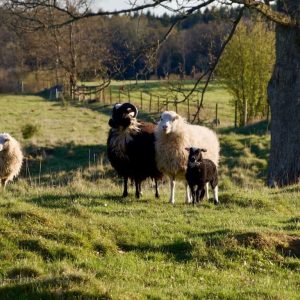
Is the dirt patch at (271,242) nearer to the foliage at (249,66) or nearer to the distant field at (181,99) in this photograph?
the foliage at (249,66)

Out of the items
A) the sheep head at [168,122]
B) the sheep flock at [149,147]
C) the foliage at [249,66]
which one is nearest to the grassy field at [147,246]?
the sheep flock at [149,147]

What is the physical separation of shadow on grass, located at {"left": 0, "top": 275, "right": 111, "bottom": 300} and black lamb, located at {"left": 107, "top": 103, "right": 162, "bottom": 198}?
675 centimetres

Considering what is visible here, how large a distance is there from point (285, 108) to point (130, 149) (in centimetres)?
552

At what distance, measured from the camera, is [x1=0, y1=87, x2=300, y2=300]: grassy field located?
26.6 feet

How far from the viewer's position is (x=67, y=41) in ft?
204

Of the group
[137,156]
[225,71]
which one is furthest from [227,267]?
[225,71]

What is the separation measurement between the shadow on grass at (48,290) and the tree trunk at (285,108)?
11.1 m

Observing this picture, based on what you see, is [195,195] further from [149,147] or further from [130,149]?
[130,149]

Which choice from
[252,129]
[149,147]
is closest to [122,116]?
[149,147]

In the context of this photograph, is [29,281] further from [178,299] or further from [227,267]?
[227,267]

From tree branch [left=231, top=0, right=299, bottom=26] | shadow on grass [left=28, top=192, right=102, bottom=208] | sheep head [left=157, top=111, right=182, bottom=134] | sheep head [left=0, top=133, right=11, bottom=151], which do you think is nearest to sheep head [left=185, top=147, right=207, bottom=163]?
sheep head [left=157, top=111, right=182, bottom=134]

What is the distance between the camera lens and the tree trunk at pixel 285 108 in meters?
17.8

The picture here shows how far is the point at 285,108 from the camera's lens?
717 inches

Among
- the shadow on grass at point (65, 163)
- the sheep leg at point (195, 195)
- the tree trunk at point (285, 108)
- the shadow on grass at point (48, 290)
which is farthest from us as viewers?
the shadow on grass at point (65, 163)
